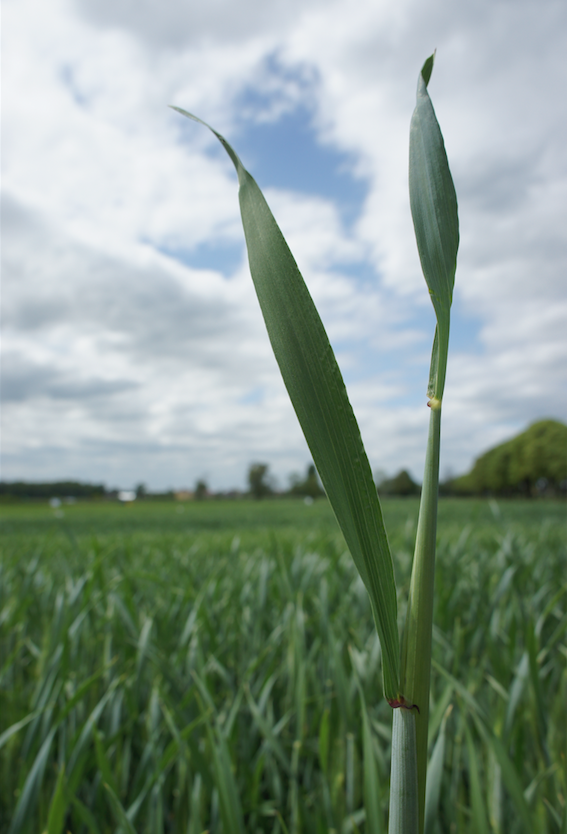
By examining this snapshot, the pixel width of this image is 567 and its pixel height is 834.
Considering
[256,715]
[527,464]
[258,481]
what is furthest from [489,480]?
[256,715]

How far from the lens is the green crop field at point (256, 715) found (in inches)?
35.0

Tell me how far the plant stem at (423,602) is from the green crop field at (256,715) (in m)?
0.47

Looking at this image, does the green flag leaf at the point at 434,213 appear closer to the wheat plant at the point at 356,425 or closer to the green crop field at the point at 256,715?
the wheat plant at the point at 356,425

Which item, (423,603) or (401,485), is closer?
(423,603)

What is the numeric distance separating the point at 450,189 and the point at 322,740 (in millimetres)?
954

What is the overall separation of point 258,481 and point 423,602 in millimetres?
55372

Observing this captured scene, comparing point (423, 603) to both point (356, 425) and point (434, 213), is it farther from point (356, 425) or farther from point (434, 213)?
point (434, 213)

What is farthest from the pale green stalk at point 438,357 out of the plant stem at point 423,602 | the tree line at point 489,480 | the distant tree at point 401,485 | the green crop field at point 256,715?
the distant tree at point 401,485

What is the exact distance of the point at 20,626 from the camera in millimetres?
1735

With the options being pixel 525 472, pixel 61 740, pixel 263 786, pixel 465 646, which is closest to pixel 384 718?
pixel 263 786

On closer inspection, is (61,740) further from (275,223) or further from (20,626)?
(275,223)

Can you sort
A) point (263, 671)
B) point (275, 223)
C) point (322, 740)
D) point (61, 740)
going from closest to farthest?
point (275, 223)
point (322, 740)
point (61, 740)
point (263, 671)

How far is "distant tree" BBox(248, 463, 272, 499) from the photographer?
180 ft

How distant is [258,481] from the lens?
181 ft
